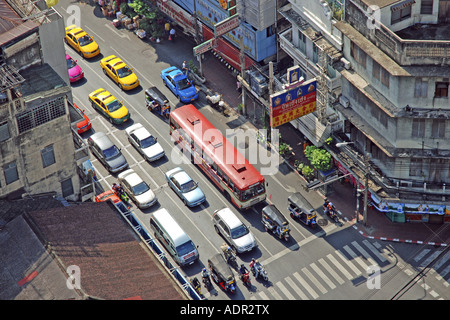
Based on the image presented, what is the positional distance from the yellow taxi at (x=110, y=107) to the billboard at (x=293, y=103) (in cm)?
2257

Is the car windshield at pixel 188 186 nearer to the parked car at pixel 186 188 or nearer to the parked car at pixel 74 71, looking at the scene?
the parked car at pixel 186 188

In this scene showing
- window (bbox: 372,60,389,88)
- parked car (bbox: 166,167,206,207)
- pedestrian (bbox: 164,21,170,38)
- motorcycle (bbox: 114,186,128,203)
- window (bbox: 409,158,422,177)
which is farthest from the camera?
pedestrian (bbox: 164,21,170,38)

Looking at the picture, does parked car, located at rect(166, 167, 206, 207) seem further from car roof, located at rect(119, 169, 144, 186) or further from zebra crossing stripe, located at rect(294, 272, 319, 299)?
zebra crossing stripe, located at rect(294, 272, 319, 299)

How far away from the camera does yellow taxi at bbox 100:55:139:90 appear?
4126 inches

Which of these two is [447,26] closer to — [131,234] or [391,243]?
[391,243]

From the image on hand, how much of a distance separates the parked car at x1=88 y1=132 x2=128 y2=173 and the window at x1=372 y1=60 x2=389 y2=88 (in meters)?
31.7

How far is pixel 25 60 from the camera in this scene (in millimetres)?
76125

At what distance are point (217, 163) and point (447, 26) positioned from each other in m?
27.8

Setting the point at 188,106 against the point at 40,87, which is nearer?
the point at 40,87

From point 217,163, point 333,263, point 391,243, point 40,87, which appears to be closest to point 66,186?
point 40,87

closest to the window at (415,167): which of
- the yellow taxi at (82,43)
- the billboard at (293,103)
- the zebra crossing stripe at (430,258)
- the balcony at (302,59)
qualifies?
the zebra crossing stripe at (430,258)

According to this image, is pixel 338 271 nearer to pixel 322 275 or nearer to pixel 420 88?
pixel 322 275

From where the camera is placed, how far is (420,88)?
76.4 metres

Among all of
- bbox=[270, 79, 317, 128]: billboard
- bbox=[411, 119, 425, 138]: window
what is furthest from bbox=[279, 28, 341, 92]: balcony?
bbox=[411, 119, 425, 138]: window
